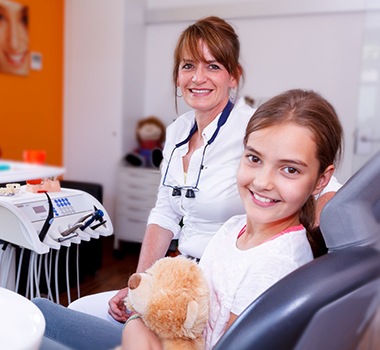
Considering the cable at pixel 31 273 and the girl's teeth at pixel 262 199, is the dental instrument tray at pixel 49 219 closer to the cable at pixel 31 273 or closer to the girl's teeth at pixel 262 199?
the cable at pixel 31 273

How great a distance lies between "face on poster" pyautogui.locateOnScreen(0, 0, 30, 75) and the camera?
0.93 m

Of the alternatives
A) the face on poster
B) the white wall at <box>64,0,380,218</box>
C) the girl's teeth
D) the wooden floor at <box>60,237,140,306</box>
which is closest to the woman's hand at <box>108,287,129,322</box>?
the wooden floor at <box>60,237,140,306</box>

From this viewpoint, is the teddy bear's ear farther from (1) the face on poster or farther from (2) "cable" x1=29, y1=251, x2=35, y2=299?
(1) the face on poster

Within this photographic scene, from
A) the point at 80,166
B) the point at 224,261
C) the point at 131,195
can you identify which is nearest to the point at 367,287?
the point at 224,261

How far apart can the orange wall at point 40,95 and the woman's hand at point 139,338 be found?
386 mm

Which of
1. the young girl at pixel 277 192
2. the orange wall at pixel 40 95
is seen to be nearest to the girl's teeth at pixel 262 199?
the young girl at pixel 277 192

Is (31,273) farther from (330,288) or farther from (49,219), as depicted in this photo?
(330,288)

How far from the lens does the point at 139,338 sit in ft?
1.55

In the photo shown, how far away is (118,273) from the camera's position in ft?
2.11

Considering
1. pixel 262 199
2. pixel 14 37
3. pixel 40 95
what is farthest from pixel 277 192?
pixel 14 37

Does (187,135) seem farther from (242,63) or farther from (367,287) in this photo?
(367,287)

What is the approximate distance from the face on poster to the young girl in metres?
0.65

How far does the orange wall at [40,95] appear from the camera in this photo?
811mm

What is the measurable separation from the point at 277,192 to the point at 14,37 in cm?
77
